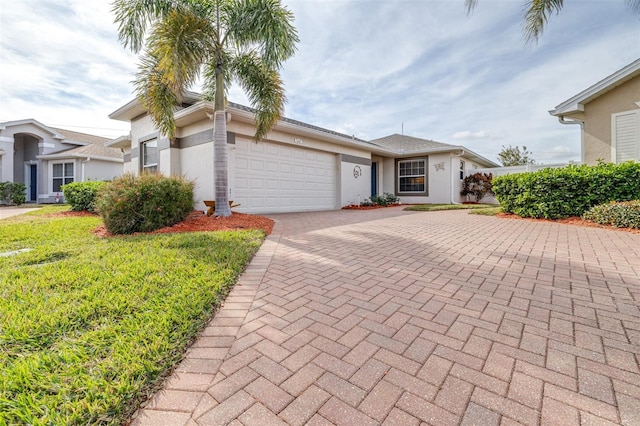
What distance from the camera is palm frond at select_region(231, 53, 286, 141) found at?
795 centimetres

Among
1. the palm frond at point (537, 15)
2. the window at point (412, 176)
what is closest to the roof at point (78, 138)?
the window at point (412, 176)

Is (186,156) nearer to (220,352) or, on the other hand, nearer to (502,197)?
(220,352)

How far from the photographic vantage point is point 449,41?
29.2 feet

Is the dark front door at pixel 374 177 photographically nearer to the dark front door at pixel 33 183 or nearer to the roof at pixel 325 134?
the roof at pixel 325 134

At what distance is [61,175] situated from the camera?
17.4 metres

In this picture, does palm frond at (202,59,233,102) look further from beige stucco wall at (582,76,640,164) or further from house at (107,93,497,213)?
beige stucco wall at (582,76,640,164)

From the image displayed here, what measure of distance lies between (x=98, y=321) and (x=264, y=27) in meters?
7.00

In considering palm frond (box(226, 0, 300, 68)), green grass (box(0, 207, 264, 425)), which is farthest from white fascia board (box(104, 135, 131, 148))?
green grass (box(0, 207, 264, 425))

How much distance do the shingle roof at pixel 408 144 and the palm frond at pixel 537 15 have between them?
23.2ft

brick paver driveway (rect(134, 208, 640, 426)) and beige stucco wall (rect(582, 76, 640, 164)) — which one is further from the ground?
beige stucco wall (rect(582, 76, 640, 164))

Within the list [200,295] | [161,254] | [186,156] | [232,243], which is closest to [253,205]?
[186,156]

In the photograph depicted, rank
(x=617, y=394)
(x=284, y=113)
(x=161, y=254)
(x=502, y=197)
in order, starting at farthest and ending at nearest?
(x=502, y=197), (x=284, y=113), (x=161, y=254), (x=617, y=394)

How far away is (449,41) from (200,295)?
406 inches

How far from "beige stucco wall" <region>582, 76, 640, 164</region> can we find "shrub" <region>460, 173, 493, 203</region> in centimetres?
635
